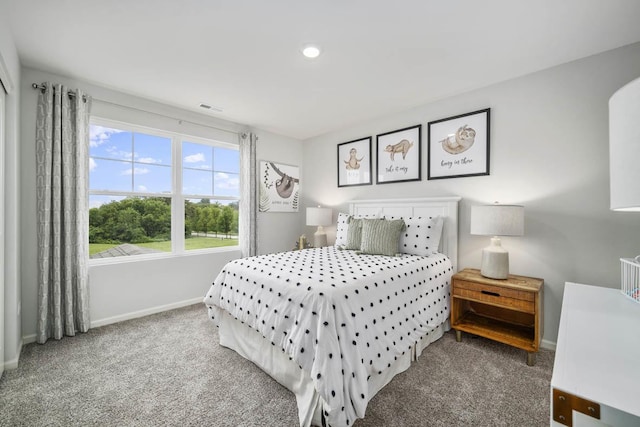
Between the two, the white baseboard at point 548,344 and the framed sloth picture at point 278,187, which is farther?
the framed sloth picture at point 278,187

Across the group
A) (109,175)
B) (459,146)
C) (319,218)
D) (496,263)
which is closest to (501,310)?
(496,263)

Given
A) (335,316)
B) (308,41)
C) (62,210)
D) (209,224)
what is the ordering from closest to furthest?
(335,316) → (308,41) → (62,210) → (209,224)

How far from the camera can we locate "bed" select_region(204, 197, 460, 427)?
145 centimetres

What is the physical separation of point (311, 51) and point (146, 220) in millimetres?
2659

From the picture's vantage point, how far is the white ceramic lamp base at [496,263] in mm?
2326

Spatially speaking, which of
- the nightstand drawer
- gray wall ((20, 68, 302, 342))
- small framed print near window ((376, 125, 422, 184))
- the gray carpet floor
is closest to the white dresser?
the gray carpet floor

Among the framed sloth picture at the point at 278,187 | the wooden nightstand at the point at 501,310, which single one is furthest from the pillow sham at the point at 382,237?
the framed sloth picture at the point at 278,187

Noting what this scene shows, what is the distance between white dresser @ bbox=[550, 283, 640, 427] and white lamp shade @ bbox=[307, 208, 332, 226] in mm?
3010

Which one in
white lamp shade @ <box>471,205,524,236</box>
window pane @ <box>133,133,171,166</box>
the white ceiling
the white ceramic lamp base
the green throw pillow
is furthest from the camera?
window pane @ <box>133,133,171,166</box>

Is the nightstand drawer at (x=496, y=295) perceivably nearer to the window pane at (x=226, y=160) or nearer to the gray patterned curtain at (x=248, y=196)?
the gray patterned curtain at (x=248, y=196)

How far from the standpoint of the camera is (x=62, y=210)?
2.54 meters

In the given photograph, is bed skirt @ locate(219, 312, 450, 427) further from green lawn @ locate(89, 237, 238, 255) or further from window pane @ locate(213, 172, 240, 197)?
window pane @ locate(213, 172, 240, 197)

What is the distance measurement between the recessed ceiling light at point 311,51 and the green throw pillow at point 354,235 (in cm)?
175

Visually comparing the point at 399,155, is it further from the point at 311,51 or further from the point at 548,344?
the point at 548,344
